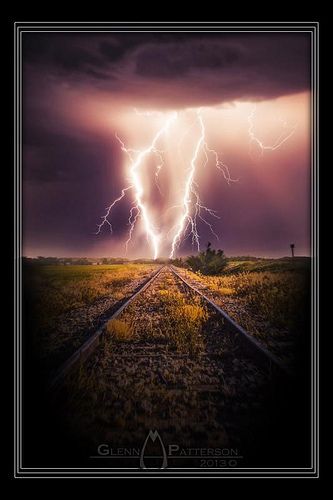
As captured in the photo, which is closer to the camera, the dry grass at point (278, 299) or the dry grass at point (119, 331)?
the dry grass at point (278, 299)

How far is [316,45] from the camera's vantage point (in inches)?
121

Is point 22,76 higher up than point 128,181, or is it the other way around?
point 22,76

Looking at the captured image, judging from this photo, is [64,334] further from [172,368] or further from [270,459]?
[270,459]

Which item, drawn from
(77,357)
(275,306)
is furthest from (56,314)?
(275,306)

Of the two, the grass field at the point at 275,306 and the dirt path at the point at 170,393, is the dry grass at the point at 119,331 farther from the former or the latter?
the grass field at the point at 275,306

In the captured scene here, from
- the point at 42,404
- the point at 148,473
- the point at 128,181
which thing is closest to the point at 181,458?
the point at 148,473

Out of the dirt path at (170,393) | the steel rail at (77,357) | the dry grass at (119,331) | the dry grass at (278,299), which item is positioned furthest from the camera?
the dry grass at (119,331)

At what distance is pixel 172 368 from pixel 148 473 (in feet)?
2.91

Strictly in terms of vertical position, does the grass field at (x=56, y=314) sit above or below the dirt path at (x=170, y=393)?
above
